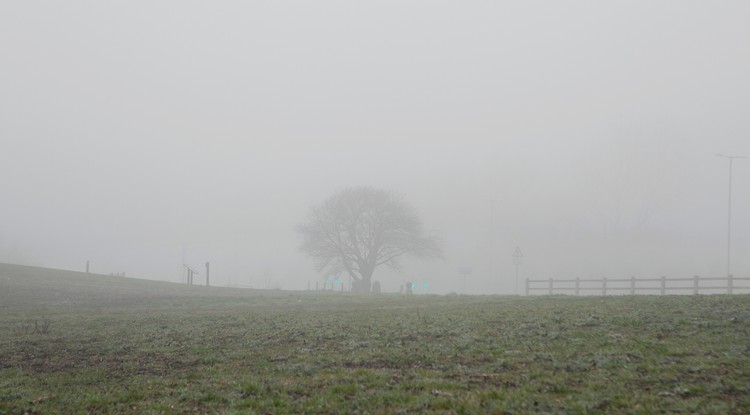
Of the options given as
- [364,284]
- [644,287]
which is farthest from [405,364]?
[364,284]

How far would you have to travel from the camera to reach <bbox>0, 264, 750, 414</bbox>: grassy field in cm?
909

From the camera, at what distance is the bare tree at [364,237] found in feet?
240

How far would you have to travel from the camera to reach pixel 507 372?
1116 centimetres

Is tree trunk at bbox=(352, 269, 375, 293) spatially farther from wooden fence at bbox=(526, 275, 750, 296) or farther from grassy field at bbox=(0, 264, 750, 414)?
grassy field at bbox=(0, 264, 750, 414)

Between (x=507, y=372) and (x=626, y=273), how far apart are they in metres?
90.0

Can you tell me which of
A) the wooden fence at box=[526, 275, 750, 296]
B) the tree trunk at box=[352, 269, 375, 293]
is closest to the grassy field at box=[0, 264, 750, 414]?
the wooden fence at box=[526, 275, 750, 296]

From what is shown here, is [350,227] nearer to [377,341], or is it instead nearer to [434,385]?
[377,341]

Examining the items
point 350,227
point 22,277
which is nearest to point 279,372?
point 22,277

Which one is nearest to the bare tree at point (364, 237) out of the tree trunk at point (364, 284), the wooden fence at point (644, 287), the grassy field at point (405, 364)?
the tree trunk at point (364, 284)

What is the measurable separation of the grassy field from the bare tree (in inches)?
1967

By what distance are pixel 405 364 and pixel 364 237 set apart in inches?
2424

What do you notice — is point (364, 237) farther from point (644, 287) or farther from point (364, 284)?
point (644, 287)

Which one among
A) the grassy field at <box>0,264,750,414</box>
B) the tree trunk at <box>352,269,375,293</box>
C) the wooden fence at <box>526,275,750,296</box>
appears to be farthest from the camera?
the tree trunk at <box>352,269,375,293</box>

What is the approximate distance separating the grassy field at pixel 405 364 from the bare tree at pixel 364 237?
4996 cm
